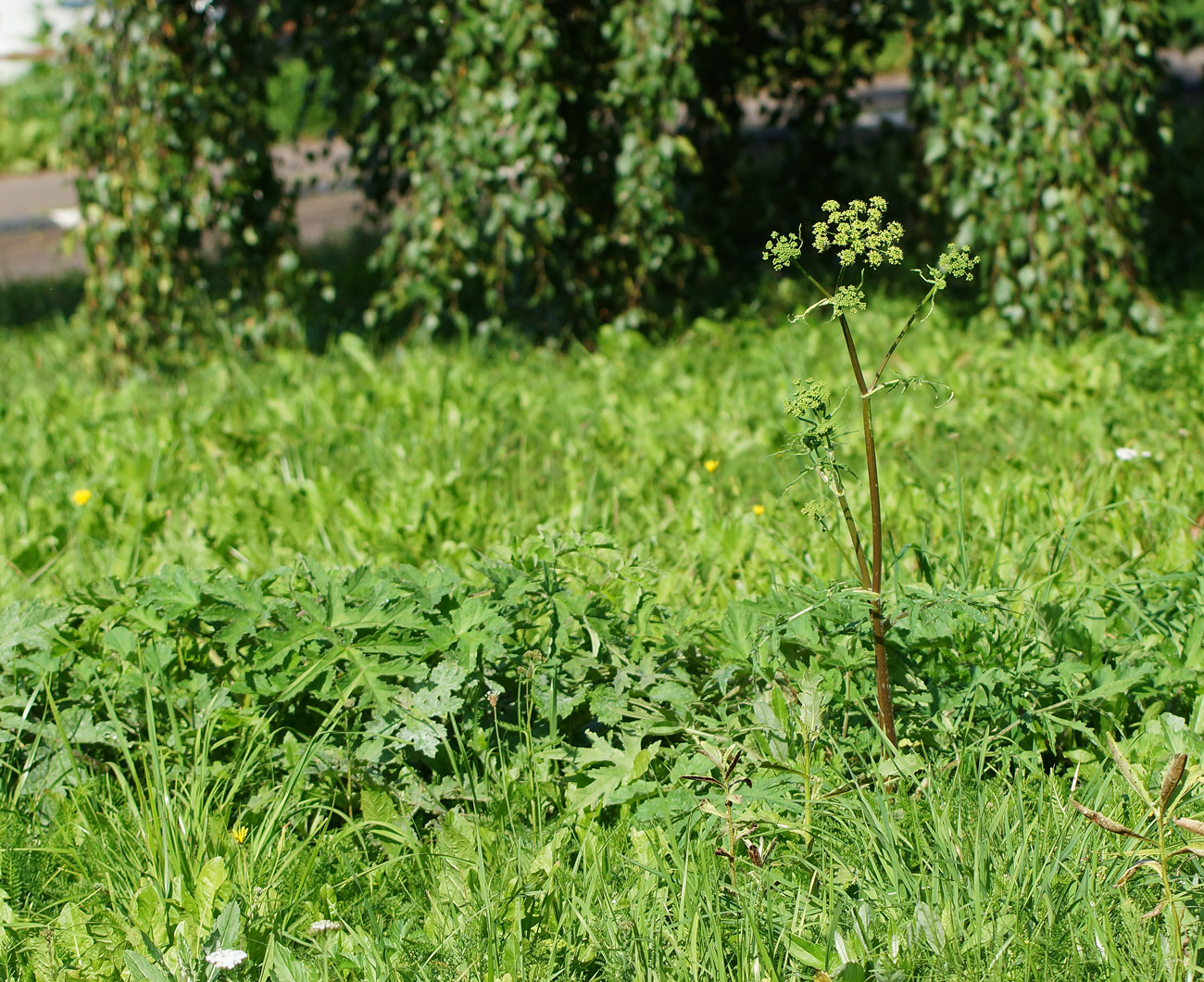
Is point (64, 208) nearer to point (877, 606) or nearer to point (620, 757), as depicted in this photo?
point (620, 757)

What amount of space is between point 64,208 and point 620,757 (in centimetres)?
1224

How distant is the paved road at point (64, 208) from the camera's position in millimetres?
8898

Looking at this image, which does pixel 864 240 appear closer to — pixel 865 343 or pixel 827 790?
pixel 827 790

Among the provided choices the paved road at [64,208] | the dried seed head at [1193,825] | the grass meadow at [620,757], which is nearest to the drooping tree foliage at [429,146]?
the paved road at [64,208]

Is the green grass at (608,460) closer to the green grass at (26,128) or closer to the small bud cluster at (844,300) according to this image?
the small bud cluster at (844,300)

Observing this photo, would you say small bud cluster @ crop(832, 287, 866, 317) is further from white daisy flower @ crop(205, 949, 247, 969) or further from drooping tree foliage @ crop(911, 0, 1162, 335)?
drooping tree foliage @ crop(911, 0, 1162, 335)

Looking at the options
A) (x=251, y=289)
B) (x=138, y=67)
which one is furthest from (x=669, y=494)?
(x=138, y=67)

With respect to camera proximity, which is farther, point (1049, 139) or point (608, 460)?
point (1049, 139)

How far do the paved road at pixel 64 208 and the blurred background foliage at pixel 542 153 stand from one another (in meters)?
1.34

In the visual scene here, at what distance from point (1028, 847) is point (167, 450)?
9.28ft

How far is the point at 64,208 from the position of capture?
39.9 ft

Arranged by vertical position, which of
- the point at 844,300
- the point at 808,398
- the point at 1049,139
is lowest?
Result: the point at 808,398

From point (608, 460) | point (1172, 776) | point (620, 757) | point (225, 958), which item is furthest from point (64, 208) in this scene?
point (1172, 776)

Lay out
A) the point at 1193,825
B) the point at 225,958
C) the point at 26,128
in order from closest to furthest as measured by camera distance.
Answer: the point at 1193,825 → the point at 225,958 → the point at 26,128
